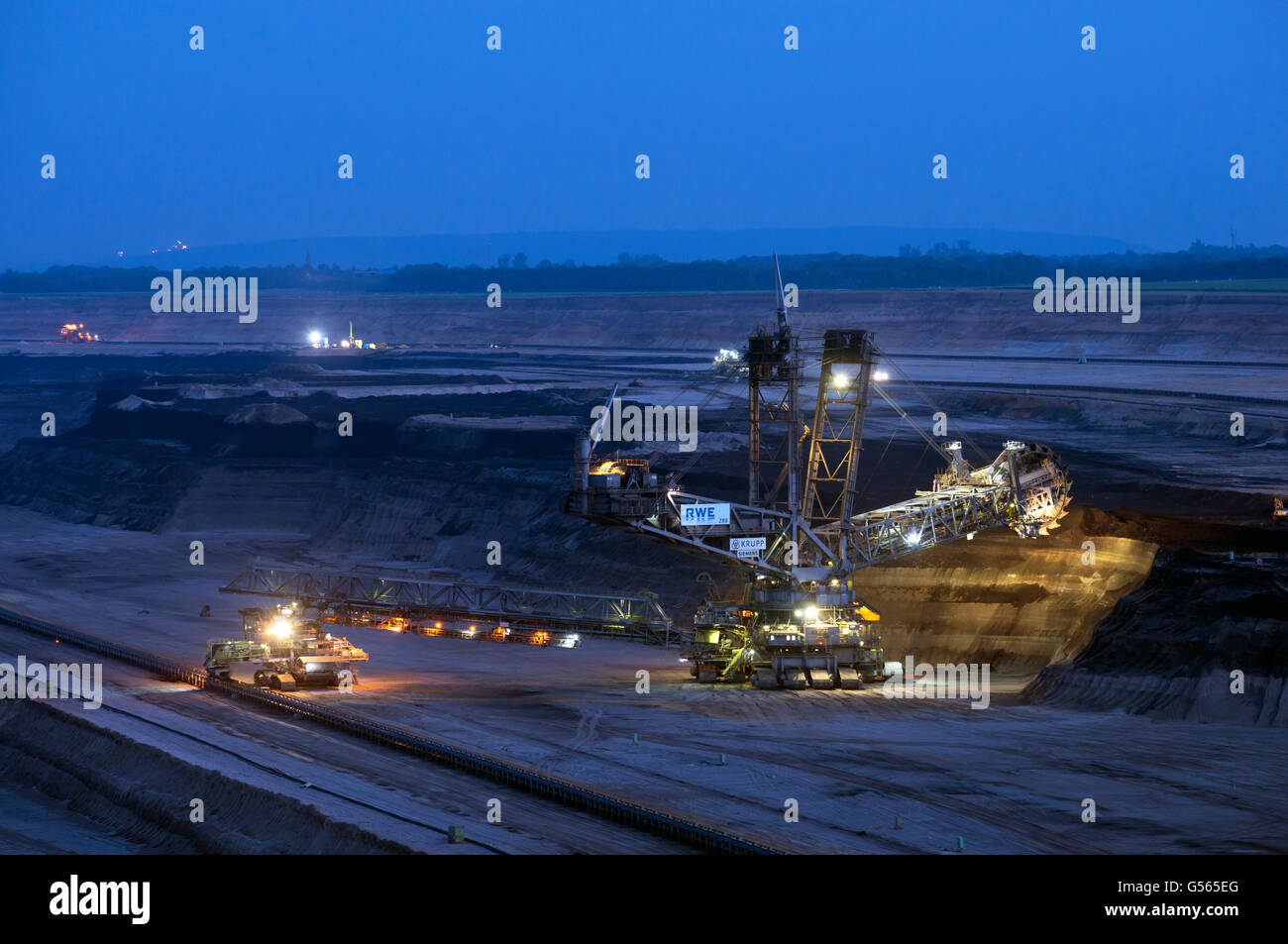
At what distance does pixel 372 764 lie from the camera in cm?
4181

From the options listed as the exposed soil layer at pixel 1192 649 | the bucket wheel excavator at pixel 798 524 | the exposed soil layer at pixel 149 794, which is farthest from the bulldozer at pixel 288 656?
Answer: the exposed soil layer at pixel 1192 649

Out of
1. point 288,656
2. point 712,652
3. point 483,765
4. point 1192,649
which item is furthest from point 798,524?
point 288,656

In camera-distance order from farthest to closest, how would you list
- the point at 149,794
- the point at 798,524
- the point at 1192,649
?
the point at 798,524 → the point at 1192,649 → the point at 149,794

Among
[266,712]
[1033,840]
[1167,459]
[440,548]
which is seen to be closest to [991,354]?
[1167,459]

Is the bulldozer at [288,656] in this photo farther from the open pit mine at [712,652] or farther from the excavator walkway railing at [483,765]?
the excavator walkway railing at [483,765]

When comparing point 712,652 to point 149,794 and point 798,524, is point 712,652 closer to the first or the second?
point 798,524

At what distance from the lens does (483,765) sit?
40656 millimetres

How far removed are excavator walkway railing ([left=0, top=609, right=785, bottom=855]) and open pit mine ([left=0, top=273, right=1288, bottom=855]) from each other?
13 centimetres

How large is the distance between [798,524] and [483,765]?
1862 centimetres

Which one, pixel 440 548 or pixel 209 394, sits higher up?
pixel 209 394

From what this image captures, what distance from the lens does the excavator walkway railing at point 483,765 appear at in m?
33.3

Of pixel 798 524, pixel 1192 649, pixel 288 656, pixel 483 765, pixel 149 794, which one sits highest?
pixel 798 524
